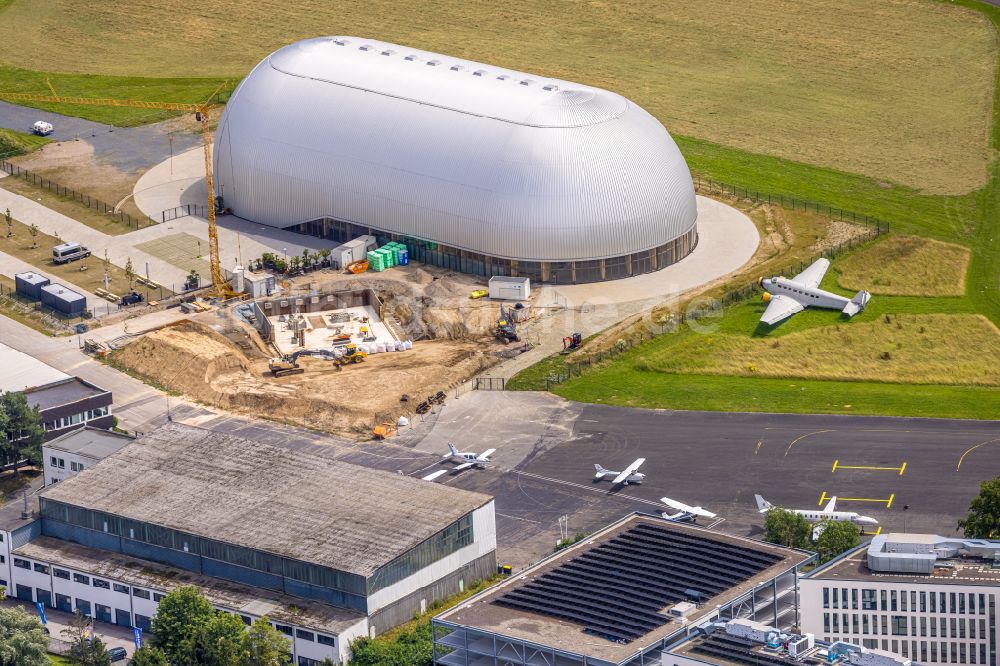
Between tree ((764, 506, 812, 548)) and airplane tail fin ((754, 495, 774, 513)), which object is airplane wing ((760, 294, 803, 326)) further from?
tree ((764, 506, 812, 548))

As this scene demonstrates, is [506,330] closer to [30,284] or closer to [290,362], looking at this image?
[290,362]

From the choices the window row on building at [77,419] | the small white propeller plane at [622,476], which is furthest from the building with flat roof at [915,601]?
the window row on building at [77,419]

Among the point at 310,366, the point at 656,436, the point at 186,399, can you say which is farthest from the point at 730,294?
the point at 186,399

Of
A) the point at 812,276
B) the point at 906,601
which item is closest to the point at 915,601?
the point at 906,601

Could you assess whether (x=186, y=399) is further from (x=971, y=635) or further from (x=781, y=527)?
(x=971, y=635)

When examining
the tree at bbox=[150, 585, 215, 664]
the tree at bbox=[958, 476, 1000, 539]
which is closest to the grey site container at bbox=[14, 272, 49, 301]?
the tree at bbox=[150, 585, 215, 664]
